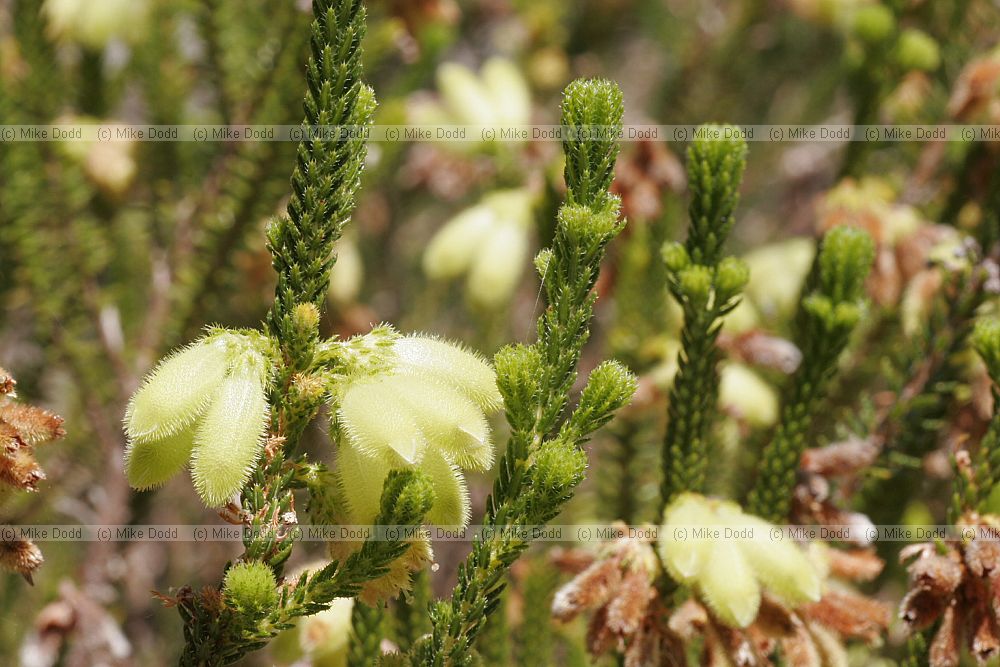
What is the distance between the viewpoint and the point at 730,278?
1.43 m

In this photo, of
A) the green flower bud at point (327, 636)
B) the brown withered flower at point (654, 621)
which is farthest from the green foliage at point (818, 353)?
the green flower bud at point (327, 636)

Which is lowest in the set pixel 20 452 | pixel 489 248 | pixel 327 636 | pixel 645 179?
pixel 327 636

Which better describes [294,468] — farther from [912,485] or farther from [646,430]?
[912,485]

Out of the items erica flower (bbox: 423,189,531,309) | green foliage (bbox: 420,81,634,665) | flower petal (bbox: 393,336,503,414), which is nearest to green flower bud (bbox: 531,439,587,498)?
green foliage (bbox: 420,81,634,665)

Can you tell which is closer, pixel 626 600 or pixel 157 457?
pixel 157 457

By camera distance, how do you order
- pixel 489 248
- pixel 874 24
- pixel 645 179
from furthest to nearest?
pixel 489 248 < pixel 645 179 < pixel 874 24

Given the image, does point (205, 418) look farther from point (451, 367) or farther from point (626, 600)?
point (626, 600)

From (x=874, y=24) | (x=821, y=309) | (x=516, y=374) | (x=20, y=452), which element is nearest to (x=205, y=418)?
(x=20, y=452)

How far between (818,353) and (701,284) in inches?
13.4

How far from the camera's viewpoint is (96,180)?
2584mm

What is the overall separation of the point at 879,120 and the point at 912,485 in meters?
0.99

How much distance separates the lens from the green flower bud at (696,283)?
1.43 m

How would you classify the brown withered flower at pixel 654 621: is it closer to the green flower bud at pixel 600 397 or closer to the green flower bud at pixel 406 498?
the green flower bud at pixel 600 397

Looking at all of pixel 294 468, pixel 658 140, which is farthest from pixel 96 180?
pixel 294 468
